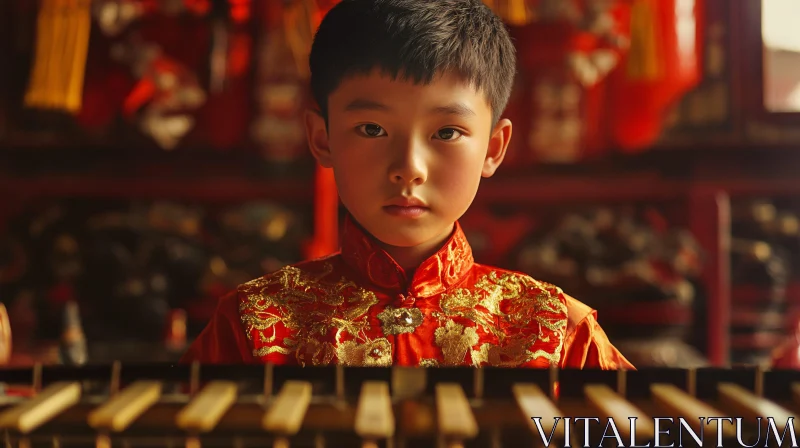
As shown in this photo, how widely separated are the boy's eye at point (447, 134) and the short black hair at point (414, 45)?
35 millimetres

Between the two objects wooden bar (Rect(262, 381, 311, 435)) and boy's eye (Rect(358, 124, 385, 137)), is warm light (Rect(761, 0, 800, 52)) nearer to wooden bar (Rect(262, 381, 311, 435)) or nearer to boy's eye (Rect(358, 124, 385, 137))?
boy's eye (Rect(358, 124, 385, 137))

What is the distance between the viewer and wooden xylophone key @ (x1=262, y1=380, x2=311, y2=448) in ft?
1.34

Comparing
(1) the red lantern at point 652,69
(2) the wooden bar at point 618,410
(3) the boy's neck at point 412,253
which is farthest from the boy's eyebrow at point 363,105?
(1) the red lantern at point 652,69

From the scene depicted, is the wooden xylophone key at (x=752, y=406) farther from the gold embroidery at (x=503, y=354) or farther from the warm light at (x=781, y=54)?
the warm light at (x=781, y=54)

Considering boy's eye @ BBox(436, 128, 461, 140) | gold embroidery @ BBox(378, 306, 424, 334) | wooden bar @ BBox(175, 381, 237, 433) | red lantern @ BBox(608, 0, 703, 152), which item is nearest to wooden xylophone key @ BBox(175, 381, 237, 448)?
wooden bar @ BBox(175, 381, 237, 433)

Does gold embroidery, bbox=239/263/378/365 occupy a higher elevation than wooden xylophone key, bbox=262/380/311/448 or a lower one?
higher

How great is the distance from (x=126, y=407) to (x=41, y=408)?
1.9 inches

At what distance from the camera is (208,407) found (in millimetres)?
436

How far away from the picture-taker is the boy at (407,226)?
48cm

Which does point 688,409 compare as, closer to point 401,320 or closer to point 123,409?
point 401,320

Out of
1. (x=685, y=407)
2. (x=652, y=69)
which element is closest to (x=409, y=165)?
(x=685, y=407)

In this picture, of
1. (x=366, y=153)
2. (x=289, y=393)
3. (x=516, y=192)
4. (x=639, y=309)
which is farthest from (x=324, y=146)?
(x=639, y=309)

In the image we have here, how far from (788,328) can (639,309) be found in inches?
13.0

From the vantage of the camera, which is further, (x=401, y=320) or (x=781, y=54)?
(x=781, y=54)
